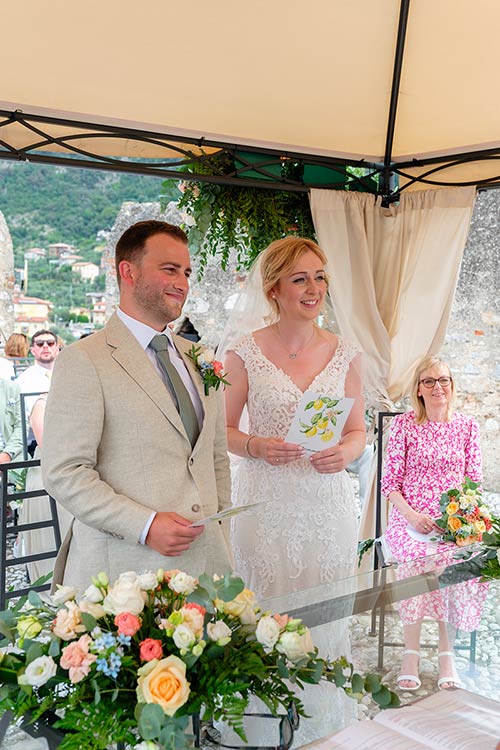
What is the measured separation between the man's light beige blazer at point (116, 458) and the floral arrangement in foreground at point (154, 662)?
78 cm

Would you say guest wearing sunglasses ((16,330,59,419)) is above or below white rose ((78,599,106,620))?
above

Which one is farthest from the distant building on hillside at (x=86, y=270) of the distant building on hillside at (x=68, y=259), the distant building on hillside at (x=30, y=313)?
the distant building on hillside at (x=30, y=313)

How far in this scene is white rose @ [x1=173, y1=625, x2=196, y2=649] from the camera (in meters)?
1.31

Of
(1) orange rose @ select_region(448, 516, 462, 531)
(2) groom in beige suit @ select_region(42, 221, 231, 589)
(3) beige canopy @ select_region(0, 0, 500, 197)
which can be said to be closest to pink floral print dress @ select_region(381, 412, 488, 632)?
(1) orange rose @ select_region(448, 516, 462, 531)

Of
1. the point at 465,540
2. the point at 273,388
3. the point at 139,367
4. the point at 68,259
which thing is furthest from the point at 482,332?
the point at 68,259

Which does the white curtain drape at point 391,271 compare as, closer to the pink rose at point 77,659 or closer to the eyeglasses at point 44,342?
the eyeglasses at point 44,342

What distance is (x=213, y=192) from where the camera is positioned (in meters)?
4.87

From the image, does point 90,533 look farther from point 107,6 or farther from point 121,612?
point 107,6

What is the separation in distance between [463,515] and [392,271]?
2.21 metres

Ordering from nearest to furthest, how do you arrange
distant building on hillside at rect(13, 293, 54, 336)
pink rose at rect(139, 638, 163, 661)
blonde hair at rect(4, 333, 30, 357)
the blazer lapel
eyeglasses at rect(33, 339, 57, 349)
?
1. pink rose at rect(139, 638, 163, 661)
2. the blazer lapel
3. eyeglasses at rect(33, 339, 57, 349)
4. blonde hair at rect(4, 333, 30, 357)
5. distant building on hillside at rect(13, 293, 54, 336)

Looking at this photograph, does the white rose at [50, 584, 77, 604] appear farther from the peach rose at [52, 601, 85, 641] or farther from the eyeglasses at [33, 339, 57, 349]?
the eyeglasses at [33, 339, 57, 349]

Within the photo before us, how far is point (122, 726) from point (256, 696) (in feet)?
0.77

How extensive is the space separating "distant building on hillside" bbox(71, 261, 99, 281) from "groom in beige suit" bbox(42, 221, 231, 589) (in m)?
18.1

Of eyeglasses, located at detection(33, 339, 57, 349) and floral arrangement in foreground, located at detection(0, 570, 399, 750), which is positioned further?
eyeglasses, located at detection(33, 339, 57, 349)
